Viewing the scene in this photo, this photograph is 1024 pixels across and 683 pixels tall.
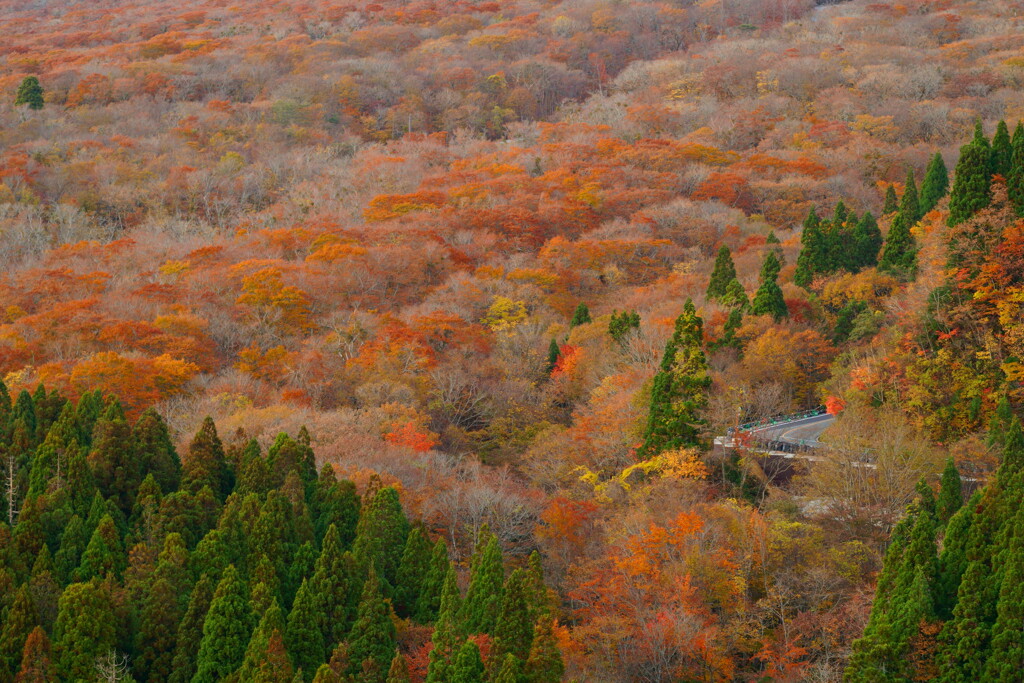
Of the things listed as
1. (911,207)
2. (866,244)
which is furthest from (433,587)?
(911,207)

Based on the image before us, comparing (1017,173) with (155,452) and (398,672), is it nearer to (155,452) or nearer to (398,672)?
(398,672)

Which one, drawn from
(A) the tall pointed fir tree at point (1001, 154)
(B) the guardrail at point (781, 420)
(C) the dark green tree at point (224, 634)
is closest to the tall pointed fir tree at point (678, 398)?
(B) the guardrail at point (781, 420)

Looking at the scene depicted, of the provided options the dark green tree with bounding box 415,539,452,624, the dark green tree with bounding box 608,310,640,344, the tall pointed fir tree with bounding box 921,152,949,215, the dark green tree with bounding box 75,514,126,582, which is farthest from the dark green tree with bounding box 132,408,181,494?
the tall pointed fir tree with bounding box 921,152,949,215

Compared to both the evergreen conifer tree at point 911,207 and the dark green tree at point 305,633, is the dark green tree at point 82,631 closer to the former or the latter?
the dark green tree at point 305,633

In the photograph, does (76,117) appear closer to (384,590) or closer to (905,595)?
(384,590)

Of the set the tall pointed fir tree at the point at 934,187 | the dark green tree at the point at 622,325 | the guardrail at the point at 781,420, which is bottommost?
the guardrail at the point at 781,420

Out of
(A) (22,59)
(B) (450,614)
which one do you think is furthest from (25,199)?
(B) (450,614)

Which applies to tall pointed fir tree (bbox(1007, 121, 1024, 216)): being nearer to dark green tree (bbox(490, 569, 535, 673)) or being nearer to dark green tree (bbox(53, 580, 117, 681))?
dark green tree (bbox(490, 569, 535, 673))
